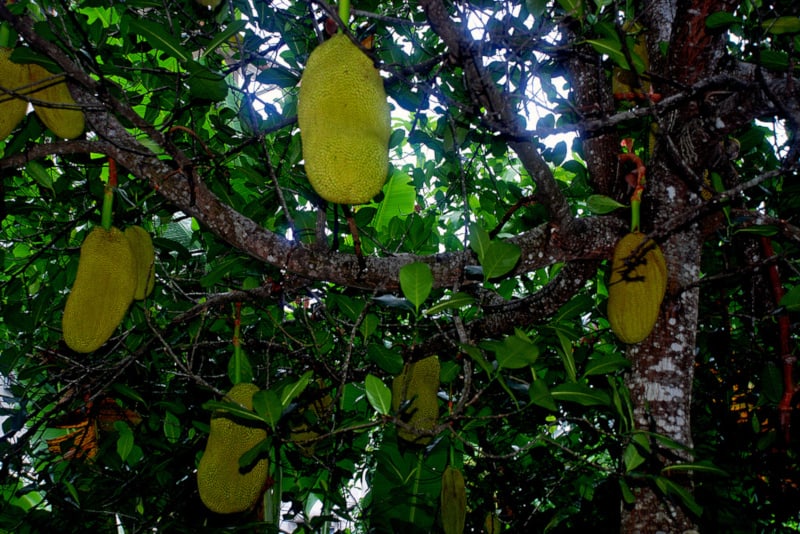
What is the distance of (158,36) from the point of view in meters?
1.02

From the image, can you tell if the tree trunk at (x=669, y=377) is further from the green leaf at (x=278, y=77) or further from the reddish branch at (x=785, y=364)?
the green leaf at (x=278, y=77)

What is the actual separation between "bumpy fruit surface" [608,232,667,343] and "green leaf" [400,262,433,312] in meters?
0.47

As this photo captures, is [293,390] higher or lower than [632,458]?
higher

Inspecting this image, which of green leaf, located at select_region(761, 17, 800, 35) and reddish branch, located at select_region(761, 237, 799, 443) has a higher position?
green leaf, located at select_region(761, 17, 800, 35)

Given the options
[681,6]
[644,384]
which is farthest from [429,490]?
[681,6]

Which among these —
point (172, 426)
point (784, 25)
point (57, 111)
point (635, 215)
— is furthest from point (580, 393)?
point (172, 426)

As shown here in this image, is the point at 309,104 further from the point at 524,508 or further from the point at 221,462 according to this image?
the point at 524,508

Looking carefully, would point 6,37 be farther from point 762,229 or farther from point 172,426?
point 762,229

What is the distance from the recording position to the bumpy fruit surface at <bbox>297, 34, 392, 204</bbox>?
0.90 metres

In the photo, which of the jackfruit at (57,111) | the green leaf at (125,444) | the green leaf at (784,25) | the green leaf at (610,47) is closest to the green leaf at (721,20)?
the green leaf at (784,25)

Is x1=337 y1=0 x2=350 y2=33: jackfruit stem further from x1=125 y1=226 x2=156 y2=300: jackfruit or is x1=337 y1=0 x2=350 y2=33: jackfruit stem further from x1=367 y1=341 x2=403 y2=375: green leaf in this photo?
x1=125 y1=226 x2=156 y2=300: jackfruit

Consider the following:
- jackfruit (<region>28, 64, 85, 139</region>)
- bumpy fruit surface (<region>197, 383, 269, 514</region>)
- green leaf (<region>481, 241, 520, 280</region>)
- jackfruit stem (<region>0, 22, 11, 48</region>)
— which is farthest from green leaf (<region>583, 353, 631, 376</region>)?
jackfruit stem (<region>0, 22, 11, 48</region>)

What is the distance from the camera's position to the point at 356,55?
940mm

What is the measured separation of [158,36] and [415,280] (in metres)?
0.63
